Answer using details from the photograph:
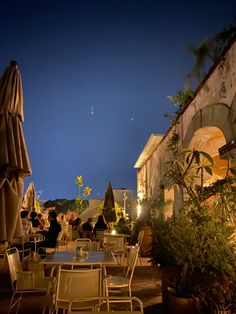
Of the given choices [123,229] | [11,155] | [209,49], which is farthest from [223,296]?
[123,229]

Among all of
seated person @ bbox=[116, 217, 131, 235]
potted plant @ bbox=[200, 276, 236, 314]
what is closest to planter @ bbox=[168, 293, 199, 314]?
potted plant @ bbox=[200, 276, 236, 314]

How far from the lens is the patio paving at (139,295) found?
4.00 metres

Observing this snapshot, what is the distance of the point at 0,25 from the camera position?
17.1 metres

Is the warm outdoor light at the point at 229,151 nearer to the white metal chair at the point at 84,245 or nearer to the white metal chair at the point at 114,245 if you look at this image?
the white metal chair at the point at 84,245

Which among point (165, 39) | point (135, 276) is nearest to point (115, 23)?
point (165, 39)

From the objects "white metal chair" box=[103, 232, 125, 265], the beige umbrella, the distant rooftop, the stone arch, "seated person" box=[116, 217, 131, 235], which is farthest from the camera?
the distant rooftop

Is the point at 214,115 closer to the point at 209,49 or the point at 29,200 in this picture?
the point at 209,49

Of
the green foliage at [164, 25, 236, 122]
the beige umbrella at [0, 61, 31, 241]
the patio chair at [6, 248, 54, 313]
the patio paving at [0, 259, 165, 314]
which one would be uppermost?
the green foliage at [164, 25, 236, 122]

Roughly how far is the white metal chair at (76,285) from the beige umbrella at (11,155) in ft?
3.01

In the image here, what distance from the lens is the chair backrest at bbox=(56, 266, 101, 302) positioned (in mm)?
2664

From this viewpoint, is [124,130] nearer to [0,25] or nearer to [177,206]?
[0,25]

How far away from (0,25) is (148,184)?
41.0 ft

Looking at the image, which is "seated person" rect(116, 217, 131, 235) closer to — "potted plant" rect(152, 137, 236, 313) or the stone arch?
the stone arch

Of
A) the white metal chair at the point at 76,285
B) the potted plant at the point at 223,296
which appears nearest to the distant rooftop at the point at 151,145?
the potted plant at the point at 223,296
